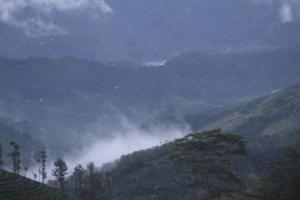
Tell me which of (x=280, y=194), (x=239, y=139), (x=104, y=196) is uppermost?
(x=104, y=196)

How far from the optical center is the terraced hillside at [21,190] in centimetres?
9492

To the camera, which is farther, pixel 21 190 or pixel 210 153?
pixel 21 190

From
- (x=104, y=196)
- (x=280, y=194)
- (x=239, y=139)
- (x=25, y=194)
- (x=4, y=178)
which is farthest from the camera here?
(x=104, y=196)

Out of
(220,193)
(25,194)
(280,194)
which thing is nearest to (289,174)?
(280,194)

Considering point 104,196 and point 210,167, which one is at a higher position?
point 104,196

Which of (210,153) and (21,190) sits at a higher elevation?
(21,190)

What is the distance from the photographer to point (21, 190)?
332ft

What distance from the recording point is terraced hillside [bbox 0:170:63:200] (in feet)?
311

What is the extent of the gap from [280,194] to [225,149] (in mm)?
12269

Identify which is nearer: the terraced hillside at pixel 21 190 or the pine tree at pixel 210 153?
the pine tree at pixel 210 153

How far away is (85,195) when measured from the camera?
15888cm

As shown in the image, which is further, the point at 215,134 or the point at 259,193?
the point at 259,193

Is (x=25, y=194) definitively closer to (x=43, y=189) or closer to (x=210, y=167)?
(x=43, y=189)

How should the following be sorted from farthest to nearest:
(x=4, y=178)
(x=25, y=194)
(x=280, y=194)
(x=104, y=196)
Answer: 1. (x=104, y=196)
2. (x=4, y=178)
3. (x=25, y=194)
4. (x=280, y=194)
